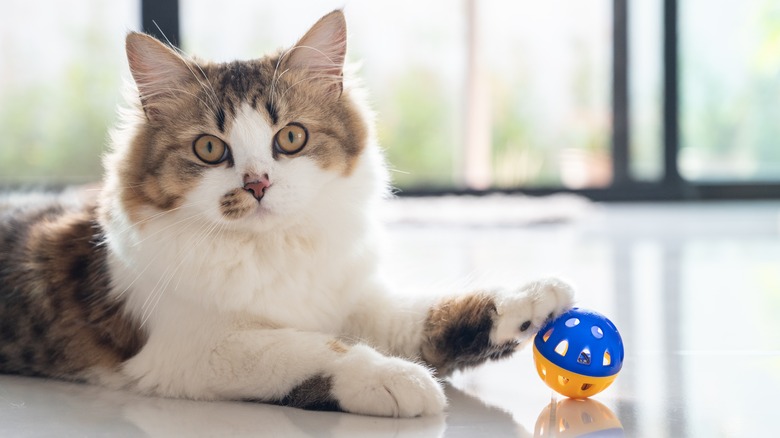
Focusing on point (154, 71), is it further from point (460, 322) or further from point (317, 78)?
point (460, 322)

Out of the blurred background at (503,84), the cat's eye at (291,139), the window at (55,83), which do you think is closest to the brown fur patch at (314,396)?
the cat's eye at (291,139)

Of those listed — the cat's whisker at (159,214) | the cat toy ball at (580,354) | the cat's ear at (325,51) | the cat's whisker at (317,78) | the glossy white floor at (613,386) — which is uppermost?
the cat's ear at (325,51)

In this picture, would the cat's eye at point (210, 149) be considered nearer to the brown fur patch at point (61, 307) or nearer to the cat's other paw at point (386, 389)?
the brown fur patch at point (61, 307)

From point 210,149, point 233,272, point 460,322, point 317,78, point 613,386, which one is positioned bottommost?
point 613,386

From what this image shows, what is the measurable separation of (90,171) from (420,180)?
1.91 metres

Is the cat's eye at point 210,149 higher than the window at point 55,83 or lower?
lower

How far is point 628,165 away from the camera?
196 inches

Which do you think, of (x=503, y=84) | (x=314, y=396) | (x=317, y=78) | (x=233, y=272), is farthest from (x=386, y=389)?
(x=503, y=84)

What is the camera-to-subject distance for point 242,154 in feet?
4.68

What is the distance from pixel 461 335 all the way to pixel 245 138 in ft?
1.66

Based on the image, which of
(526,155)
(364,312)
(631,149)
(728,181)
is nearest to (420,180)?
(526,155)

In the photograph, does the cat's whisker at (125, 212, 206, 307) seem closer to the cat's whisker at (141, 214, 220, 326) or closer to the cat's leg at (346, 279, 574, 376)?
the cat's whisker at (141, 214, 220, 326)

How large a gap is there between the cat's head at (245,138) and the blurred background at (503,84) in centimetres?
293

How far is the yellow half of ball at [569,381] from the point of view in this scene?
134 cm
